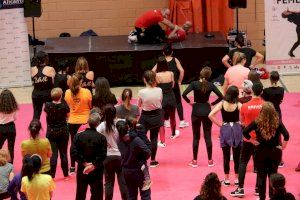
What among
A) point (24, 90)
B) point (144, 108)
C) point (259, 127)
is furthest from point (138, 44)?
point (259, 127)

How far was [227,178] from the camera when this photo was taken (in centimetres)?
938

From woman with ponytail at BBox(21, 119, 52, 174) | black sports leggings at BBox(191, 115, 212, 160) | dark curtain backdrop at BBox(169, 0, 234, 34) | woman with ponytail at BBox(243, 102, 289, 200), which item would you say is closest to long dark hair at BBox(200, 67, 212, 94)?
black sports leggings at BBox(191, 115, 212, 160)

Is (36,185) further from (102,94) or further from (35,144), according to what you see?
(102,94)

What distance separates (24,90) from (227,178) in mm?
6548

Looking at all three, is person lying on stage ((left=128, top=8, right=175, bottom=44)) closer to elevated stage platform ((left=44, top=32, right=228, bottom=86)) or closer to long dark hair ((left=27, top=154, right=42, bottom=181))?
elevated stage platform ((left=44, top=32, right=228, bottom=86))

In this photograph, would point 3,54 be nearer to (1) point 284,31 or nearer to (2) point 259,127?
(1) point 284,31

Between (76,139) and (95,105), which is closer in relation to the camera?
(76,139)

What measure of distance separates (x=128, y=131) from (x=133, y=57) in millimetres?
6583

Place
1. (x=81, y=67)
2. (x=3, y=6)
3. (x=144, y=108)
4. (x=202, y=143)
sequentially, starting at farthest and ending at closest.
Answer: (x=3, y=6) < (x=202, y=143) < (x=81, y=67) < (x=144, y=108)

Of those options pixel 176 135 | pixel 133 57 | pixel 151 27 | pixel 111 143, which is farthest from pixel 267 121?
pixel 151 27

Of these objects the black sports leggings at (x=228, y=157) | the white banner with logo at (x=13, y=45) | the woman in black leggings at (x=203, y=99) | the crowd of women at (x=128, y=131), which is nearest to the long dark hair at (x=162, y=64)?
the crowd of women at (x=128, y=131)

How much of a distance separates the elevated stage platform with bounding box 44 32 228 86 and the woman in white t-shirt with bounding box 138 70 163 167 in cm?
452

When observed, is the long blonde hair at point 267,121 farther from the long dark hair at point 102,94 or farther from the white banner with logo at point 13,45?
the white banner with logo at point 13,45

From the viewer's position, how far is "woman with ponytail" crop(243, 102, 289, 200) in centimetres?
801
